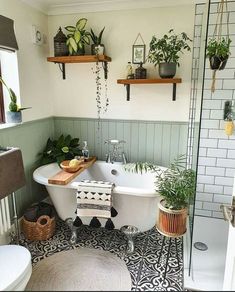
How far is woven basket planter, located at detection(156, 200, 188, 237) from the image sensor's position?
1.85 m

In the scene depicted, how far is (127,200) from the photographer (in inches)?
83.4

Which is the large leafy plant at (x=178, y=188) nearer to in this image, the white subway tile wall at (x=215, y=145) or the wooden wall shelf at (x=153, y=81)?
the white subway tile wall at (x=215, y=145)

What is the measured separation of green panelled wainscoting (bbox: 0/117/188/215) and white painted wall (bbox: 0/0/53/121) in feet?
0.61

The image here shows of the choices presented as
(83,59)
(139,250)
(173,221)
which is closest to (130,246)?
(139,250)

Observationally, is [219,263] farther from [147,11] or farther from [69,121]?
[147,11]

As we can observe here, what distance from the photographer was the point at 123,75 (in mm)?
2752

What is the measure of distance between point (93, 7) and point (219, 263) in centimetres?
277

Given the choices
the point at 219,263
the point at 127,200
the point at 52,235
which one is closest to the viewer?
the point at 219,263

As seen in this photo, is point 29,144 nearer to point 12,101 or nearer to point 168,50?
point 12,101

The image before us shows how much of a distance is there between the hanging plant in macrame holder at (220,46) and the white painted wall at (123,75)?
29 centimetres

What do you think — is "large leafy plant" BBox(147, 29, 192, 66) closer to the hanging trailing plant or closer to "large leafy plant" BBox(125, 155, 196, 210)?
the hanging trailing plant

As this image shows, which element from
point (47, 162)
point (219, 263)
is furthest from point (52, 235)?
point (219, 263)

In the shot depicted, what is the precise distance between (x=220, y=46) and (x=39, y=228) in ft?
7.43

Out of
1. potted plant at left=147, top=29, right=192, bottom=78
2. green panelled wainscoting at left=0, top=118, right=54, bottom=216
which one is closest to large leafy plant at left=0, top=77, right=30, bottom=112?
green panelled wainscoting at left=0, top=118, right=54, bottom=216
